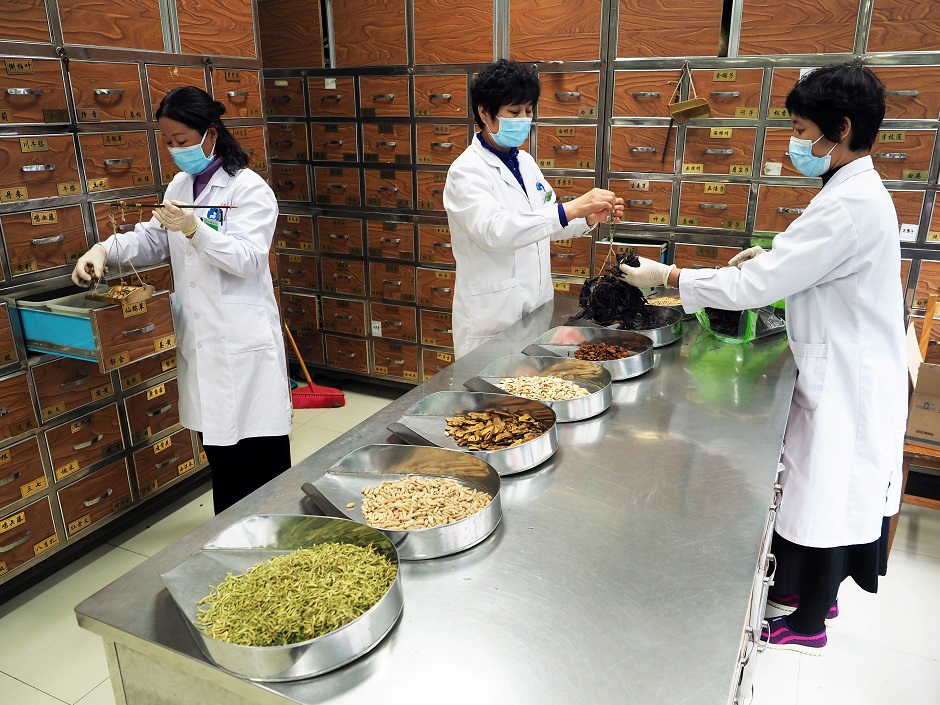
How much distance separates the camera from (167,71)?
10.0 ft

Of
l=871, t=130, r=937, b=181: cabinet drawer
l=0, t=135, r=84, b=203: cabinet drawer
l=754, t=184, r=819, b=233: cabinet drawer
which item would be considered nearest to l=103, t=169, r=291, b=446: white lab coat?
l=0, t=135, r=84, b=203: cabinet drawer

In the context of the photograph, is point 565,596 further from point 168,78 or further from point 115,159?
point 168,78

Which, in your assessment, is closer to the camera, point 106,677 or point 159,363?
point 106,677

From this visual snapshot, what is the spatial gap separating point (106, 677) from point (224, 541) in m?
1.54

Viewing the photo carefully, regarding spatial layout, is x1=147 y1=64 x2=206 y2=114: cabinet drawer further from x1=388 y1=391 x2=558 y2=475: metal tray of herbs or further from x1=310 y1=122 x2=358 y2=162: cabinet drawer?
x1=388 y1=391 x2=558 y2=475: metal tray of herbs

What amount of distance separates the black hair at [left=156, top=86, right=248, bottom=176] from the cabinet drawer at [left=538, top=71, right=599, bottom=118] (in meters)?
1.82

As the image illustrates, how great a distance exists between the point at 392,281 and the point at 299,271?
2.60 feet

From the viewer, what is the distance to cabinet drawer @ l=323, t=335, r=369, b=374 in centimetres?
466

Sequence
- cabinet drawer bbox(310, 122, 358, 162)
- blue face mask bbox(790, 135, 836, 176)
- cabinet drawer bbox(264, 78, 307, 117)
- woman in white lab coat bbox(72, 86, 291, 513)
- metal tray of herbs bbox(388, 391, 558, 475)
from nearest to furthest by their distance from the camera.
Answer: metal tray of herbs bbox(388, 391, 558, 475) < blue face mask bbox(790, 135, 836, 176) < woman in white lab coat bbox(72, 86, 291, 513) < cabinet drawer bbox(310, 122, 358, 162) < cabinet drawer bbox(264, 78, 307, 117)

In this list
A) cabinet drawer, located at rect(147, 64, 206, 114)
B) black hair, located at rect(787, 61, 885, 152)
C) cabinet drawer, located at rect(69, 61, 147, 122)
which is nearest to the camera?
black hair, located at rect(787, 61, 885, 152)

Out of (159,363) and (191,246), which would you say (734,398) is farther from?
(159,363)

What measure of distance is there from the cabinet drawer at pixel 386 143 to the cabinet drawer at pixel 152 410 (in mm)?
1841

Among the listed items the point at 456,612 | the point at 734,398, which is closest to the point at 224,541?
the point at 456,612

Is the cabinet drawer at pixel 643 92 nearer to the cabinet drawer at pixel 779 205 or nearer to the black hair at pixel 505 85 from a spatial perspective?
the cabinet drawer at pixel 779 205
